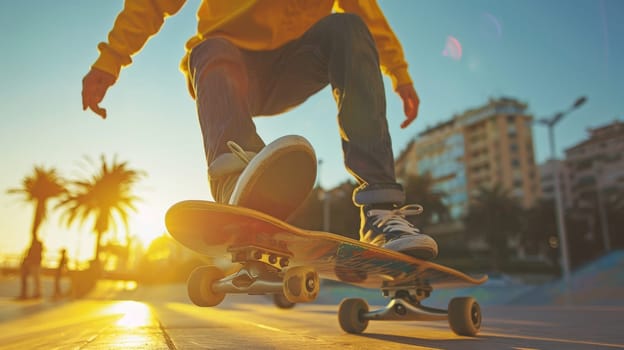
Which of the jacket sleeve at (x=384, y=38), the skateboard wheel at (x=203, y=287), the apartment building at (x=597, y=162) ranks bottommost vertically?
the skateboard wheel at (x=203, y=287)

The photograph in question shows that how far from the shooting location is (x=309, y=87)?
217 cm

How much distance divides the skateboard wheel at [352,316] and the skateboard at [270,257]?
0.23m

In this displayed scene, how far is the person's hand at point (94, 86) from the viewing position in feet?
5.82

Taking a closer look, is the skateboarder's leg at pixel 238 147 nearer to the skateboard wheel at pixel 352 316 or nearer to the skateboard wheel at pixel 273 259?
the skateboard wheel at pixel 273 259

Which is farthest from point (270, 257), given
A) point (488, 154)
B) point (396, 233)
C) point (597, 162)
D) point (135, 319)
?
point (597, 162)

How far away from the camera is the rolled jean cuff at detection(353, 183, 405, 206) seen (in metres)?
1.85

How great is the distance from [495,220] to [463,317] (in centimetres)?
4871

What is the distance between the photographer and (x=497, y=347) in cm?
151

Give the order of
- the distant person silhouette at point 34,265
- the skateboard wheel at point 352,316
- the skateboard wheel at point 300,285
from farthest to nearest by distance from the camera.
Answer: the distant person silhouette at point 34,265 < the skateboard wheel at point 352,316 < the skateboard wheel at point 300,285

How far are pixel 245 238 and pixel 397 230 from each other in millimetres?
638

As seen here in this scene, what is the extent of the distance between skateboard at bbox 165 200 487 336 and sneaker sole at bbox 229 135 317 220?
0.11m

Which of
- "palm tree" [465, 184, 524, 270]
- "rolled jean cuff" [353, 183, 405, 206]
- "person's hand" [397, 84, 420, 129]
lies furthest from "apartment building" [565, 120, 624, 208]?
"rolled jean cuff" [353, 183, 405, 206]

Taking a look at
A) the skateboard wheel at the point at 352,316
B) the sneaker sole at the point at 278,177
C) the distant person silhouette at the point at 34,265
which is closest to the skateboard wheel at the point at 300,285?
the sneaker sole at the point at 278,177

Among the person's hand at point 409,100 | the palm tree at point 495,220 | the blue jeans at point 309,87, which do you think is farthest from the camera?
the palm tree at point 495,220
